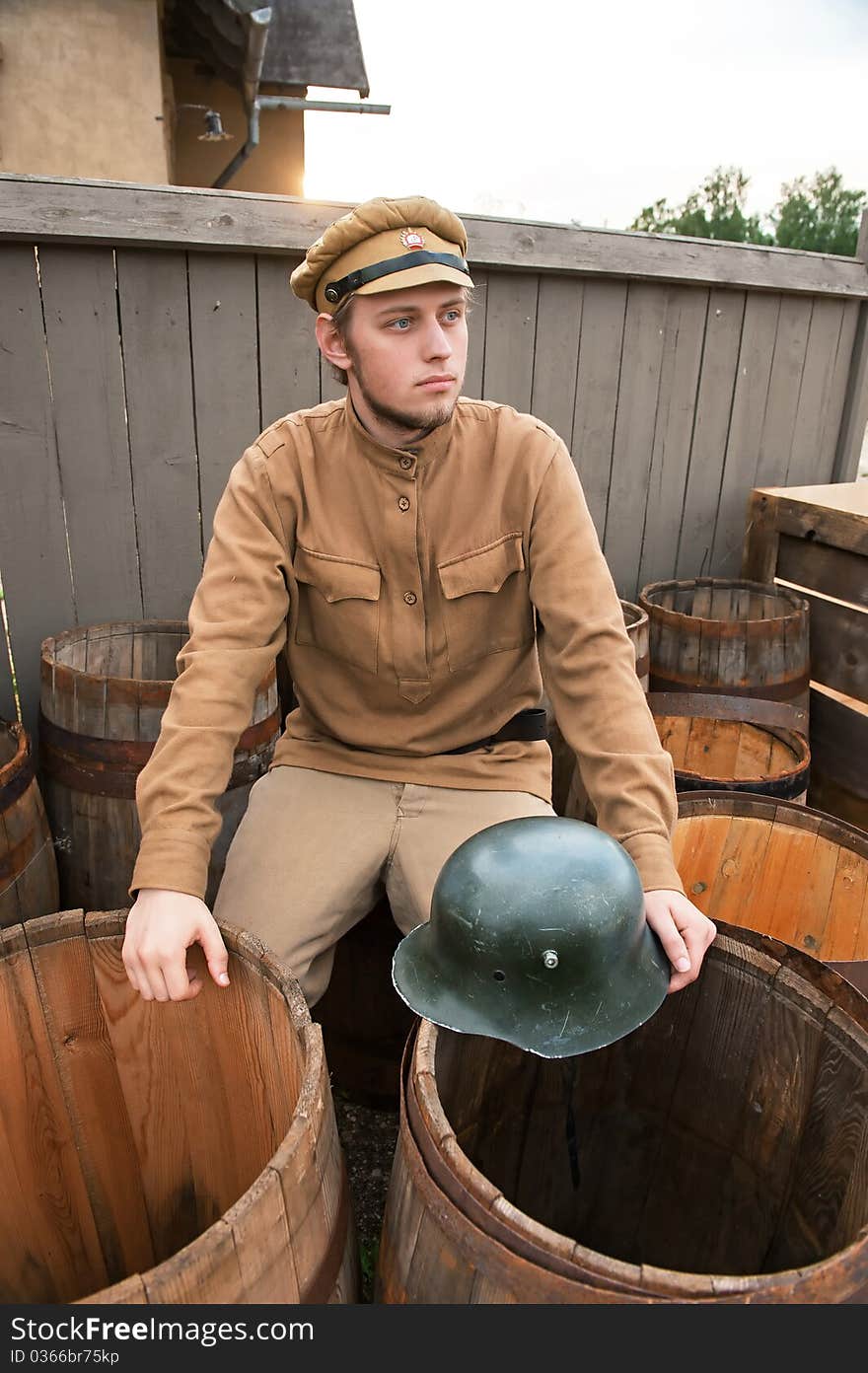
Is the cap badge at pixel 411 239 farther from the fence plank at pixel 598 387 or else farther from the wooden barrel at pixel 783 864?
the fence plank at pixel 598 387

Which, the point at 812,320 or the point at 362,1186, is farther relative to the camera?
the point at 812,320

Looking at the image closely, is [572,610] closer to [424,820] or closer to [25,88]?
[424,820]

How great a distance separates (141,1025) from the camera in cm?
163

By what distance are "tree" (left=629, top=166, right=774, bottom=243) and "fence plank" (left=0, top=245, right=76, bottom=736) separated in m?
23.2

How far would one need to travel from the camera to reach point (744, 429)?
4430 mm

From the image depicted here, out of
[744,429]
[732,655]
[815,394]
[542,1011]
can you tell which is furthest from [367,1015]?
[815,394]

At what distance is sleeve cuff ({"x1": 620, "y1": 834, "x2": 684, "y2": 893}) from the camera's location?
1.61 metres

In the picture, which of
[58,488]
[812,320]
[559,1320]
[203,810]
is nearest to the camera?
[559,1320]

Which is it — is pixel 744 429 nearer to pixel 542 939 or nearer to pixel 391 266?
pixel 391 266

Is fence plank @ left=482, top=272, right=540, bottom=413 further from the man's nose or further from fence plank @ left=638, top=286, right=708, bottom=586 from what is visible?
the man's nose

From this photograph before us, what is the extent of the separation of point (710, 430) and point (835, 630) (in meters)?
1.17

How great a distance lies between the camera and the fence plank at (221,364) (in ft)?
9.93

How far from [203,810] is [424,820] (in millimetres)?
590

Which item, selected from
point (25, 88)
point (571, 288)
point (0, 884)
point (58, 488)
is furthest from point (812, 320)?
point (25, 88)
